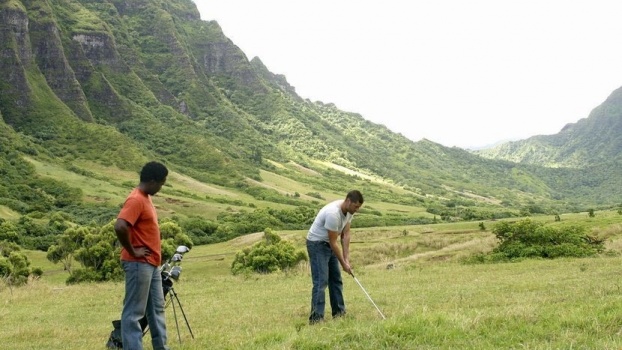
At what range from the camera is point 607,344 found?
724 centimetres

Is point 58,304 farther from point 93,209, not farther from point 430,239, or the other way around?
point 93,209

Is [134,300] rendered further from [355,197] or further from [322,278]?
[355,197]

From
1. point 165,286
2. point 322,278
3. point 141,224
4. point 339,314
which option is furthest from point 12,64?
point 141,224

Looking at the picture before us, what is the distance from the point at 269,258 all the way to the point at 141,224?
37.1 meters

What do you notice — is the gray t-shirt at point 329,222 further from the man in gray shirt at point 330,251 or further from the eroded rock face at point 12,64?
the eroded rock face at point 12,64

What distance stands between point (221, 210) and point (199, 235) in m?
30.8

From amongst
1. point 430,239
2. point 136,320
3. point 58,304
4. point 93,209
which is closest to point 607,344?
point 136,320

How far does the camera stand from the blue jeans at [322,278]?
37.9ft

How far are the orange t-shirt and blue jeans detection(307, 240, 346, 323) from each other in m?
3.75

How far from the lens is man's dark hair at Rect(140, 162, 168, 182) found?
898 cm

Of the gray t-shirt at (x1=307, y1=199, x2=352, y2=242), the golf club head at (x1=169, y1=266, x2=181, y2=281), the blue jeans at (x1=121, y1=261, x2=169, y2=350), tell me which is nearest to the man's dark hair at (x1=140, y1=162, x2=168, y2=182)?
the blue jeans at (x1=121, y1=261, x2=169, y2=350)

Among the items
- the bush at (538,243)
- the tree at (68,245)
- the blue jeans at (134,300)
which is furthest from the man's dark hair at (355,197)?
the tree at (68,245)

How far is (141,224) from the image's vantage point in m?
8.88

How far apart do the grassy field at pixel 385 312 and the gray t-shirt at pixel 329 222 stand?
5.85ft
